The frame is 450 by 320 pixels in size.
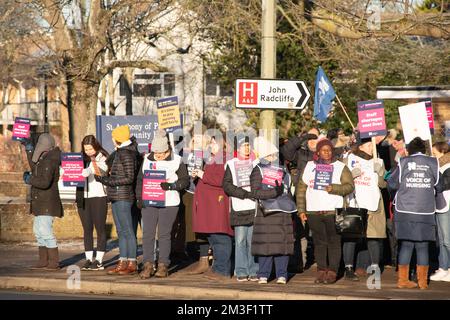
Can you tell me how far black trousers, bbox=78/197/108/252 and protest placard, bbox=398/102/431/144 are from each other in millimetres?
4300

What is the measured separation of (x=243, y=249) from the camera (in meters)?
14.8

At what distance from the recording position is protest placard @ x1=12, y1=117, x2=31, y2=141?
16078mm

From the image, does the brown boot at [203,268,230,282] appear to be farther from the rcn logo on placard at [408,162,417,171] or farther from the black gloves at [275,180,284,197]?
the rcn logo on placard at [408,162,417,171]

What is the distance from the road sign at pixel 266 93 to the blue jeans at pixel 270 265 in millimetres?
2082

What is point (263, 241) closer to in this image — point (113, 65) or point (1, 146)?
point (113, 65)

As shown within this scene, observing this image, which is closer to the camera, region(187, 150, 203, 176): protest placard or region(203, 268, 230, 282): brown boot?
region(203, 268, 230, 282): brown boot

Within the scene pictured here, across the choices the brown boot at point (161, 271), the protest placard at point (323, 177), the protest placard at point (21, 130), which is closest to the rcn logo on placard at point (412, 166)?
the protest placard at point (323, 177)

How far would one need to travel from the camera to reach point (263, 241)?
559 inches

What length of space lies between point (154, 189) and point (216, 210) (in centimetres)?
89

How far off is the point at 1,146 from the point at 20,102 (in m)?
13.6

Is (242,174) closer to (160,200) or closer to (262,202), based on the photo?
(262,202)

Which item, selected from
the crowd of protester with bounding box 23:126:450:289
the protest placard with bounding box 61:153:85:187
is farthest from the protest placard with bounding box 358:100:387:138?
the protest placard with bounding box 61:153:85:187

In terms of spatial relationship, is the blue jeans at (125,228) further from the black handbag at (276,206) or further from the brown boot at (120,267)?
the black handbag at (276,206)

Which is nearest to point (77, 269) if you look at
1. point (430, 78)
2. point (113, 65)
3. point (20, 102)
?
point (113, 65)
